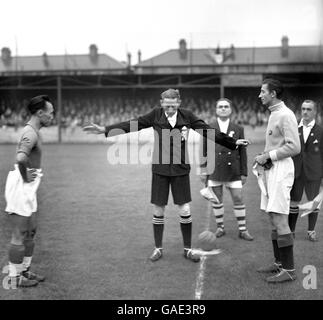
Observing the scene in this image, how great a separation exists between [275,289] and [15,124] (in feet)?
84.5

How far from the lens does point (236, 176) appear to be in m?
6.64

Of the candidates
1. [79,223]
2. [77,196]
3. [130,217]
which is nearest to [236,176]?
[130,217]

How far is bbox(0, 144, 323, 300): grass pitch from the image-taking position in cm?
444

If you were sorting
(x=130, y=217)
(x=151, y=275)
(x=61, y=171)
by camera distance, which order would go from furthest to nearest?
(x=61, y=171) → (x=130, y=217) → (x=151, y=275)

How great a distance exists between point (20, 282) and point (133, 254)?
1.54m

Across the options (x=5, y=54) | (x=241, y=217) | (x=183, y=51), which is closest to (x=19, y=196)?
(x=241, y=217)

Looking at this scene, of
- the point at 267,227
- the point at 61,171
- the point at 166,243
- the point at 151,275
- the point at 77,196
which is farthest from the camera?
the point at 61,171

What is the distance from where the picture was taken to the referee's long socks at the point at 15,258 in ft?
14.8

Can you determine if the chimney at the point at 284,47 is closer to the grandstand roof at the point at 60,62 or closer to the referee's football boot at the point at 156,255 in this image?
the grandstand roof at the point at 60,62

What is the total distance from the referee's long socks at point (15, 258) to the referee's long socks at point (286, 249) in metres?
2.71

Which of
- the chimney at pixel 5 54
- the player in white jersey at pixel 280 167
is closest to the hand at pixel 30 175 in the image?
the player in white jersey at pixel 280 167

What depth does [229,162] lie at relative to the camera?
6.60 m

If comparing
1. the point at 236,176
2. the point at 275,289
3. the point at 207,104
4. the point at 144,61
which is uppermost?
the point at 144,61
